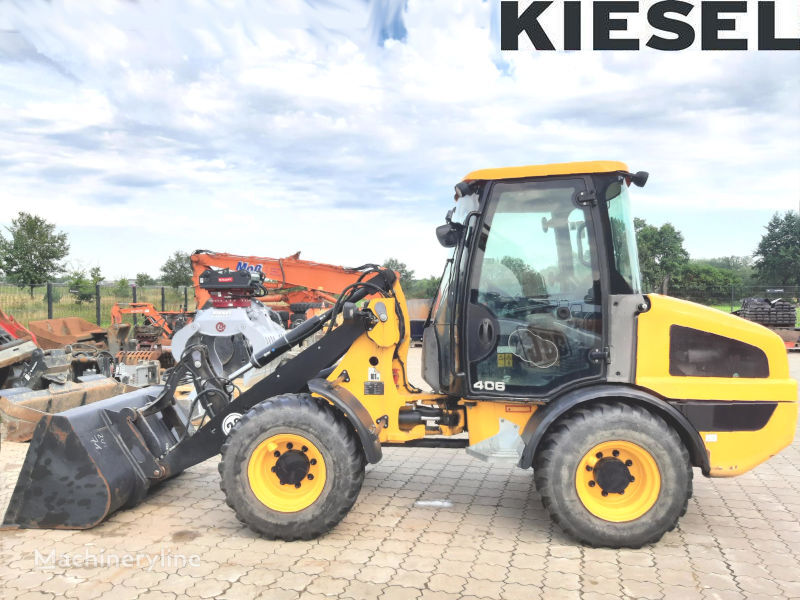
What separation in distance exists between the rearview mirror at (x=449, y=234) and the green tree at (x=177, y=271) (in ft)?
97.7

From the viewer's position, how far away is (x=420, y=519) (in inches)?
189

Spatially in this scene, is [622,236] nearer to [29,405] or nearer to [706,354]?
[706,354]

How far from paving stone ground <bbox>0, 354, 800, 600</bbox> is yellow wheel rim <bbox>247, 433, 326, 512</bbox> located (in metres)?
0.28

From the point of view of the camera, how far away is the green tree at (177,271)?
1284 inches

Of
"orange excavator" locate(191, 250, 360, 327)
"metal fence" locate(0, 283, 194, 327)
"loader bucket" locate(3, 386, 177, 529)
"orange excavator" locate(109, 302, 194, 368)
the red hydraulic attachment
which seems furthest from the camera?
"metal fence" locate(0, 283, 194, 327)

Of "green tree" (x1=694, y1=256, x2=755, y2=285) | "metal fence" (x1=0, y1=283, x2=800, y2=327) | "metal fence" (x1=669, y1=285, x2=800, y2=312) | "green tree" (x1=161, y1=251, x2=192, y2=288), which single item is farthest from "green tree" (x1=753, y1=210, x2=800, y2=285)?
"green tree" (x1=161, y1=251, x2=192, y2=288)

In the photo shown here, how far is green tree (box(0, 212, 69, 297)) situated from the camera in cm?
2627

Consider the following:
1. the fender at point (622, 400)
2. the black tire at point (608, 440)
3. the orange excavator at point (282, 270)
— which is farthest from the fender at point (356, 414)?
the orange excavator at point (282, 270)

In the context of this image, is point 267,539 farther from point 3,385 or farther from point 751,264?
point 751,264

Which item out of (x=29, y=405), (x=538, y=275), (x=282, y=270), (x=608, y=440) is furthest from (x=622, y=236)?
(x=282, y=270)

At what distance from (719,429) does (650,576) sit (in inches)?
43.3

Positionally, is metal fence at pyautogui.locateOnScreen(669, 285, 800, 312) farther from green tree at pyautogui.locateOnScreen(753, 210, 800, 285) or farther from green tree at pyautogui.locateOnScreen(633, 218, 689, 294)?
green tree at pyautogui.locateOnScreen(753, 210, 800, 285)

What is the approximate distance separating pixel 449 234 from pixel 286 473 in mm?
2005

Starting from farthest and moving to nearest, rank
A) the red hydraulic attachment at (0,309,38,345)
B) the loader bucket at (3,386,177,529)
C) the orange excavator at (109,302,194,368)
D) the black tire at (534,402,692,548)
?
the orange excavator at (109,302,194,368) → the red hydraulic attachment at (0,309,38,345) → the loader bucket at (3,386,177,529) → the black tire at (534,402,692,548)
